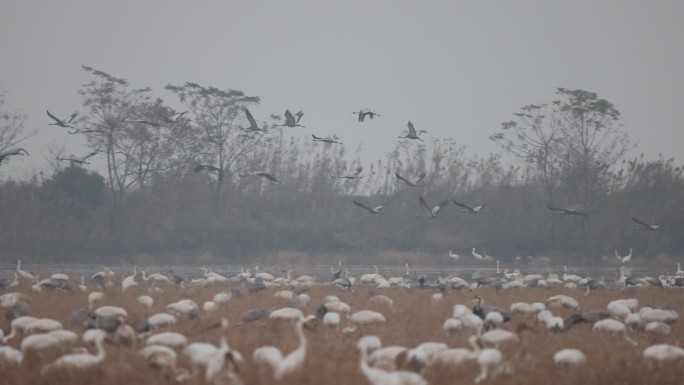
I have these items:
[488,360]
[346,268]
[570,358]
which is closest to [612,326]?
[570,358]

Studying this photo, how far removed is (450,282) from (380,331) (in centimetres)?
926

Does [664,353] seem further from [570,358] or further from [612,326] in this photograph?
[612,326]

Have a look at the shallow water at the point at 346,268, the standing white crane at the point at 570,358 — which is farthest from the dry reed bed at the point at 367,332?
the shallow water at the point at 346,268

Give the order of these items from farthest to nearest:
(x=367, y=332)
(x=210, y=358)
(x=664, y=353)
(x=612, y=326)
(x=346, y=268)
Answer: (x=346, y=268), (x=612, y=326), (x=367, y=332), (x=664, y=353), (x=210, y=358)

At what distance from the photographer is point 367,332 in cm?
1427

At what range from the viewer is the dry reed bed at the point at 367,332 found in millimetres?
10180

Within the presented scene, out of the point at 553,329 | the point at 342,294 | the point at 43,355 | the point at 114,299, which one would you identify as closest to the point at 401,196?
the point at 342,294

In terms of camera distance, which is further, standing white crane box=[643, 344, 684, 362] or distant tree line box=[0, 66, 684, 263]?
distant tree line box=[0, 66, 684, 263]

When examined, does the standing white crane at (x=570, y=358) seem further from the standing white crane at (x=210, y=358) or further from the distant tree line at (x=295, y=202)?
the distant tree line at (x=295, y=202)

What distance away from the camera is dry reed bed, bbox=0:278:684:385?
33.4 feet

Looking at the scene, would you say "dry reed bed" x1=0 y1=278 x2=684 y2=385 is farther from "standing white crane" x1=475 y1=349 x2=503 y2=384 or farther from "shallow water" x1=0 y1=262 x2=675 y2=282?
"shallow water" x1=0 y1=262 x2=675 y2=282

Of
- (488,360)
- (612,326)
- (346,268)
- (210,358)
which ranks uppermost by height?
(346,268)

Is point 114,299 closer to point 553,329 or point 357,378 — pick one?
point 553,329

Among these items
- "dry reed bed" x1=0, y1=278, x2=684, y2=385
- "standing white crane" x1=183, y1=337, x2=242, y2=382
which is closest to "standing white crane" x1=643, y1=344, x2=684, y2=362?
"dry reed bed" x1=0, y1=278, x2=684, y2=385
